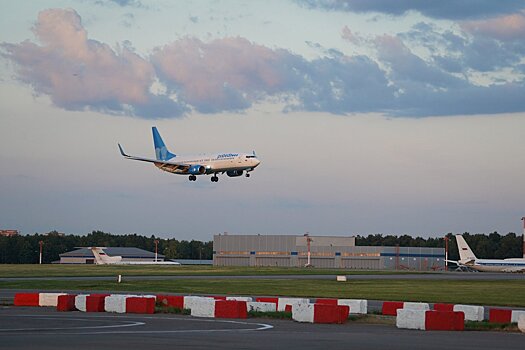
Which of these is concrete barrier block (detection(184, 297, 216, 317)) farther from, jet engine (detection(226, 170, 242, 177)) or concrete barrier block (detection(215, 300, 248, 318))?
jet engine (detection(226, 170, 242, 177))

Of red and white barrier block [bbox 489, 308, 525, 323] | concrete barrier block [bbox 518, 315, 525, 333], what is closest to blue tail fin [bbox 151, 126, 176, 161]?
red and white barrier block [bbox 489, 308, 525, 323]

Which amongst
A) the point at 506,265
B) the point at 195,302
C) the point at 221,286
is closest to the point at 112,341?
the point at 195,302

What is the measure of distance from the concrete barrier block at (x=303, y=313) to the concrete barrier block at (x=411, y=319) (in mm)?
3640

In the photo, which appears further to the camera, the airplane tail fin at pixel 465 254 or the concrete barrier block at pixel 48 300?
the airplane tail fin at pixel 465 254

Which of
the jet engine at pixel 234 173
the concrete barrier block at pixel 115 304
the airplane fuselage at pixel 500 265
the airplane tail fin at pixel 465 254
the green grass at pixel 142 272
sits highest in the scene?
the jet engine at pixel 234 173

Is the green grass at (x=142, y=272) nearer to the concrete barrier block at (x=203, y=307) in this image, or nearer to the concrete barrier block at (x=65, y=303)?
the concrete barrier block at (x=65, y=303)

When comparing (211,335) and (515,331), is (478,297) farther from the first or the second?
(211,335)

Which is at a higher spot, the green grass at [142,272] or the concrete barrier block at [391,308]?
the concrete barrier block at [391,308]

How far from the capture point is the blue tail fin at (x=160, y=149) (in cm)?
11790

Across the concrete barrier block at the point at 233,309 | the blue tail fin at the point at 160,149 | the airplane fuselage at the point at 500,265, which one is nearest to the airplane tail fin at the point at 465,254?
the airplane fuselage at the point at 500,265

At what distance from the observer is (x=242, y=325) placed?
31328 millimetres

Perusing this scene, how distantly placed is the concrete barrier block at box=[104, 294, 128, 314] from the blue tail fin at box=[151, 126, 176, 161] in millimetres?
79141

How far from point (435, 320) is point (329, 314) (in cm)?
413

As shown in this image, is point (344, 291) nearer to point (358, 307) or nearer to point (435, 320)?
point (358, 307)
